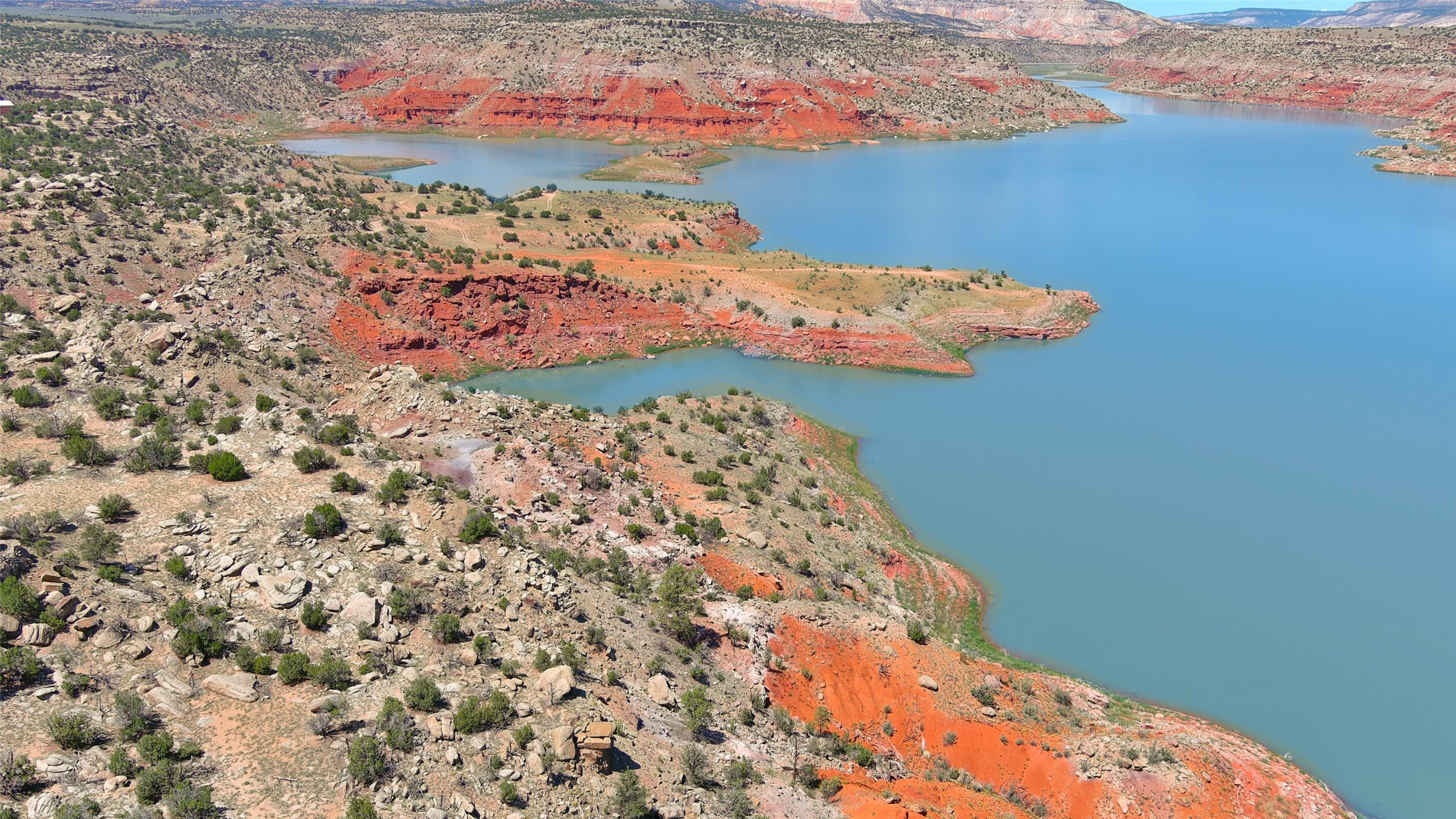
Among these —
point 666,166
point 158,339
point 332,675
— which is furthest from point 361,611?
point 666,166

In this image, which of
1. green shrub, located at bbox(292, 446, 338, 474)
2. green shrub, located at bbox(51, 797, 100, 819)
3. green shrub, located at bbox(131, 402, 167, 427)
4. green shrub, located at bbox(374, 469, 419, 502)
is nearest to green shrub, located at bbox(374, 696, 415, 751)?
green shrub, located at bbox(51, 797, 100, 819)

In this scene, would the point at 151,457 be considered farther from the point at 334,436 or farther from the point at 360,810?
the point at 360,810

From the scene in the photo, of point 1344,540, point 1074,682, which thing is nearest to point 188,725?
point 1074,682

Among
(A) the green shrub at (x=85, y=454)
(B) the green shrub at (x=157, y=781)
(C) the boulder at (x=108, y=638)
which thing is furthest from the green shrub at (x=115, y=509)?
(B) the green shrub at (x=157, y=781)

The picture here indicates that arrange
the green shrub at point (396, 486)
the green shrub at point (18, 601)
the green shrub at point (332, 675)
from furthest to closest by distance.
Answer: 1. the green shrub at point (396, 486)
2. the green shrub at point (332, 675)
3. the green shrub at point (18, 601)

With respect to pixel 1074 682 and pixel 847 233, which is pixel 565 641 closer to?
pixel 1074 682

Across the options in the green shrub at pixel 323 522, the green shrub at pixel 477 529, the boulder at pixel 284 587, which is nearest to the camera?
the boulder at pixel 284 587

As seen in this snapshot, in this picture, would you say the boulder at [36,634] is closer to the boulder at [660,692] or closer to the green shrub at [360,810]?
the green shrub at [360,810]

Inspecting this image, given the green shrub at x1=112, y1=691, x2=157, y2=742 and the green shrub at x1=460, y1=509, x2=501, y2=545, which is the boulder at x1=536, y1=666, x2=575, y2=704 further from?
the green shrub at x1=112, y1=691, x2=157, y2=742
